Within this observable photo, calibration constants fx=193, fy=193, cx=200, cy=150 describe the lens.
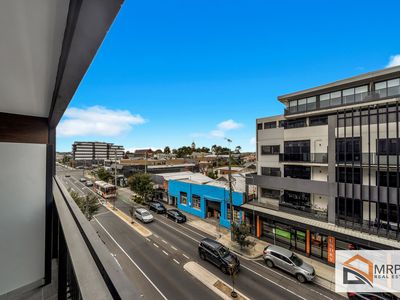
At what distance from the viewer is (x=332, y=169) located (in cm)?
902

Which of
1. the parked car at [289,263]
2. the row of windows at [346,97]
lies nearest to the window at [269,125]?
the row of windows at [346,97]

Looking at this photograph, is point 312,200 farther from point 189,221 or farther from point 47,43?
point 47,43

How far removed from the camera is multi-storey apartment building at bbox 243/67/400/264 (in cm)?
775

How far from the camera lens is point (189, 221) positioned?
13773 millimetres

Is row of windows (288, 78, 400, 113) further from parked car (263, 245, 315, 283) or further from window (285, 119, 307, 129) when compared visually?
parked car (263, 245, 315, 283)

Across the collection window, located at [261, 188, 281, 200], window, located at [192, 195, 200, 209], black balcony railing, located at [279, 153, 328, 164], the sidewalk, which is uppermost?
black balcony railing, located at [279, 153, 328, 164]

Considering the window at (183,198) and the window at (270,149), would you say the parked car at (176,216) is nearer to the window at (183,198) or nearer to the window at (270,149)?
the window at (183,198)

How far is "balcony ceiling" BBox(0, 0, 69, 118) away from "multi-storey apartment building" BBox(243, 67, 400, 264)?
10167 millimetres

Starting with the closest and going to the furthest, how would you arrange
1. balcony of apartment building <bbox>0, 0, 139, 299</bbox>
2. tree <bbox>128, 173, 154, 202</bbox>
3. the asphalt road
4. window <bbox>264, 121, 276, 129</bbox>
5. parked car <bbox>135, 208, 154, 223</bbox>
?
balcony of apartment building <bbox>0, 0, 139, 299</bbox>, the asphalt road, parked car <bbox>135, 208, 154, 223</bbox>, window <bbox>264, 121, 276, 129</bbox>, tree <bbox>128, 173, 154, 202</bbox>

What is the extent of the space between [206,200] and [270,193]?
4.72 meters

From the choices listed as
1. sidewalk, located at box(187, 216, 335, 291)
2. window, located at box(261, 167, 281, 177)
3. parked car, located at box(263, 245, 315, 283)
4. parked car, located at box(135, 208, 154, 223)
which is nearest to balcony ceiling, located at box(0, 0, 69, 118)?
parked car, located at box(263, 245, 315, 283)

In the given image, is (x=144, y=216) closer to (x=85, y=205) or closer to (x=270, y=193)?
(x=85, y=205)

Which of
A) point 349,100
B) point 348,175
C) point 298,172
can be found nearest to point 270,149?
point 298,172

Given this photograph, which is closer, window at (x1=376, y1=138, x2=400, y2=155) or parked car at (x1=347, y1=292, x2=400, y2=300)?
parked car at (x1=347, y1=292, x2=400, y2=300)
